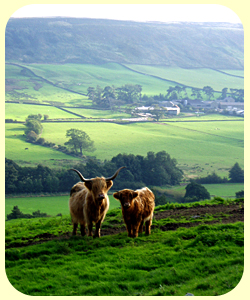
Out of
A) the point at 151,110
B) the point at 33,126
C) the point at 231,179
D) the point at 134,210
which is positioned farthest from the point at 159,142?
the point at 134,210

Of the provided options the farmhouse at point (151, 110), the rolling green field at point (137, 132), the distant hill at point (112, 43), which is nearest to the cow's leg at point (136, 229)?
the rolling green field at point (137, 132)

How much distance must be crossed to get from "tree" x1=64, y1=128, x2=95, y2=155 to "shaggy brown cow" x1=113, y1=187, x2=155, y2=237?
57.7m

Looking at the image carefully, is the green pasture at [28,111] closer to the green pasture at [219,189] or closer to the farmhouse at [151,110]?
the farmhouse at [151,110]

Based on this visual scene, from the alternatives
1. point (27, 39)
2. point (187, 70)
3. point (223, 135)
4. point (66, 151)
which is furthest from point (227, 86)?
point (27, 39)

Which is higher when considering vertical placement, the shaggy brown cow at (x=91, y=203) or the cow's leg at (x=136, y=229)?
the shaggy brown cow at (x=91, y=203)

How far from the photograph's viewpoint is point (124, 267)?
7.66 m

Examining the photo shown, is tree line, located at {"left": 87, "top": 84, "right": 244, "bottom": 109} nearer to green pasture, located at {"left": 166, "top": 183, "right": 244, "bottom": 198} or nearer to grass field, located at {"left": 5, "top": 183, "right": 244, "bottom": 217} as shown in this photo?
green pasture, located at {"left": 166, "top": 183, "right": 244, "bottom": 198}

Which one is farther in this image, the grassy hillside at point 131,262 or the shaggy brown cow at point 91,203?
the shaggy brown cow at point 91,203

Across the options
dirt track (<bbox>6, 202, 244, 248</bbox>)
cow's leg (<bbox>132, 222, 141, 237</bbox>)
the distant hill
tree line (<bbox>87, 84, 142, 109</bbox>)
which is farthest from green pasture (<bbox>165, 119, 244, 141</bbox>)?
cow's leg (<bbox>132, 222, 141, 237</bbox>)

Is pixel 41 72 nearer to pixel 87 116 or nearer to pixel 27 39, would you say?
pixel 27 39

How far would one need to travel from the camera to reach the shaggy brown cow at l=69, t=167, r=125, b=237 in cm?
950

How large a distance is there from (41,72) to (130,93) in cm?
3866

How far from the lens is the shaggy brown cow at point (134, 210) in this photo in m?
9.80

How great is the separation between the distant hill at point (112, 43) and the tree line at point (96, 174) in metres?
70.8
